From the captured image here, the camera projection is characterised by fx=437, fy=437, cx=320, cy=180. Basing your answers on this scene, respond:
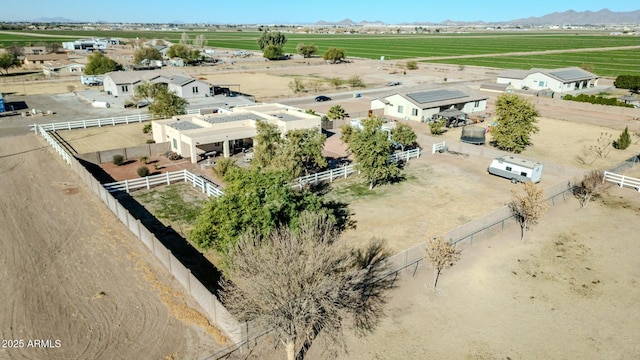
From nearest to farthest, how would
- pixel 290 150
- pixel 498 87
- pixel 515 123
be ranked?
pixel 290 150, pixel 515 123, pixel 498 87

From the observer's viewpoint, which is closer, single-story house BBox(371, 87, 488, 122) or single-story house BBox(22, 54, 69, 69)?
single-story house BBox(371, 87, 488, 122)

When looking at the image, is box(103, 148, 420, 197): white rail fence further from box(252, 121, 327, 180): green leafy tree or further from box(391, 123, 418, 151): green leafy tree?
box(391, 123, 418, 151): green leafy tree

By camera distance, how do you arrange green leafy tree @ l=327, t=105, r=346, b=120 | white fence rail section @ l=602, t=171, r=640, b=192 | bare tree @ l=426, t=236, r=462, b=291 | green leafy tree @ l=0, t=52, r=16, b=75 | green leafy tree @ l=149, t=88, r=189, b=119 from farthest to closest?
green leafy tree @ l=0, t=52, r=16, b=75 < green leafy tree @ l=327, t=105, r=346, b=120 < green leafy tree @ l=149, t=88, r=189, b=119 < white fence rail section @ l=602, t=171, r=640, b=192 < bare tree @ l=426, t=236, r=462, b=291

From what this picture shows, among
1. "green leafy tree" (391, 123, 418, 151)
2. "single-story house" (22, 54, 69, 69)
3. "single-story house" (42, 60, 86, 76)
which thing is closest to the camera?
"green leafy tree" (391, 123, 418, 151)

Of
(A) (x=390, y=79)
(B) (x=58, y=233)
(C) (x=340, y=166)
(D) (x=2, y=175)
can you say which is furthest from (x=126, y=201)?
(A) (x=390, y=79)

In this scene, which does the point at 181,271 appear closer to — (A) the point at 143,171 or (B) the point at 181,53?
(A) the point at 143,171

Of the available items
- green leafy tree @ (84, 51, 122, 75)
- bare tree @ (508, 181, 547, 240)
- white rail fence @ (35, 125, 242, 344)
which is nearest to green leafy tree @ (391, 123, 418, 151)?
bare tree @ (508, 181, 547, 240)

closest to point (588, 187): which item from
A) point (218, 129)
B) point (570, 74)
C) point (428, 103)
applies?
point (428, 103)

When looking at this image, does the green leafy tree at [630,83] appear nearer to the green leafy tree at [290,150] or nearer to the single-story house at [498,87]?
the single-story house at [498,87]
